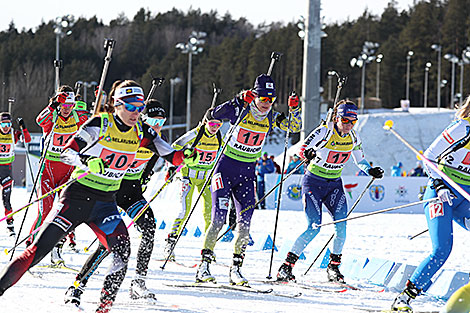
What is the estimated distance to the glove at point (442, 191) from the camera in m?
4.64

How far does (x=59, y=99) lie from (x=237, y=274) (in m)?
2.62

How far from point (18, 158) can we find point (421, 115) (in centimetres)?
2259

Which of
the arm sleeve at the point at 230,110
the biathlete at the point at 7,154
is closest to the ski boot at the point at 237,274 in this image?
the arm sleeve at the point at 230,110

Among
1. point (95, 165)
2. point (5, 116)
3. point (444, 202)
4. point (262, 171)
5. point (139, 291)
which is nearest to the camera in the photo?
point (95, 165)

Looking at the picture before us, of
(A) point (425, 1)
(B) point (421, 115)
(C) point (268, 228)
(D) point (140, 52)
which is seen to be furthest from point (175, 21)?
(C) point (268, 228)

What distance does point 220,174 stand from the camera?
20.0ft

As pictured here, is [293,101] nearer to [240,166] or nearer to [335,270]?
[240,166]

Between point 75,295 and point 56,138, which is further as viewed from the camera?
point 56,138

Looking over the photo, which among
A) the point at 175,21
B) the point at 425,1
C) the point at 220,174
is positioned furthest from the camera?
the point at 175,21

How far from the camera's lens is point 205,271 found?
595cm

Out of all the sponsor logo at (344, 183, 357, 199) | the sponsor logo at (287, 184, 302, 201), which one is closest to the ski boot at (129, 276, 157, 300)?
the sponsor logo at (287, 184, 302, 201)

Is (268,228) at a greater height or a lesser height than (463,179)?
lesser

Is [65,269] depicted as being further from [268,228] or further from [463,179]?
[268,228]

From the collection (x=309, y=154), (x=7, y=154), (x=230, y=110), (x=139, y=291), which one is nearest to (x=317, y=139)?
(x=309, y=154)
